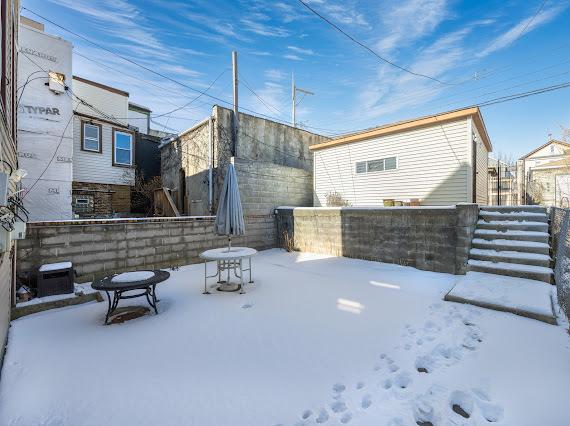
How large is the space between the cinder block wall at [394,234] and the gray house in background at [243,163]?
175 cm

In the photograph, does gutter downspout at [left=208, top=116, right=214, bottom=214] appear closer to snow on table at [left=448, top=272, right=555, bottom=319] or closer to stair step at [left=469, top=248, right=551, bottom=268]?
snow on table at [left=448, top=272, right=555, bottom=319]

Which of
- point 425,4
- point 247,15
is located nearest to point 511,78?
point 425,4

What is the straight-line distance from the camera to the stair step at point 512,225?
562 centimetres

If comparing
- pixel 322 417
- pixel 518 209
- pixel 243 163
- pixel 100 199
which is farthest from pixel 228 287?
pixel 100 199

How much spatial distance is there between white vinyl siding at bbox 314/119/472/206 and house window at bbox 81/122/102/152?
10385 mm

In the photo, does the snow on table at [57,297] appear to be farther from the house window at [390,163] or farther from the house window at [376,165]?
the house window at [390,163]

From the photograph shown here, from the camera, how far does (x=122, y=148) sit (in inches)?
500

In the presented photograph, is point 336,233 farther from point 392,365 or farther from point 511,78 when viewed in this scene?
point 511,78

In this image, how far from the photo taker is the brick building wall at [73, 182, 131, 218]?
11.4 metres

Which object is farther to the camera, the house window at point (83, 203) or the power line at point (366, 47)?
the house window at point (83, 203)

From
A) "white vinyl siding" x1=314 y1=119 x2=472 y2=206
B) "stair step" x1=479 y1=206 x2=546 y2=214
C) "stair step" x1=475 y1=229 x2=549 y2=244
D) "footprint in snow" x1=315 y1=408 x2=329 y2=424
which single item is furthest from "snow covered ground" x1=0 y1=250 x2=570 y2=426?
"white vinyl siding" x1=314 y1=119 x2=472 y2=206

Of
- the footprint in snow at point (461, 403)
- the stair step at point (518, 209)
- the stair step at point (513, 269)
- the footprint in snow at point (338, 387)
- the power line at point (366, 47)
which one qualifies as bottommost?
the footprint in snow at point (461, 403)

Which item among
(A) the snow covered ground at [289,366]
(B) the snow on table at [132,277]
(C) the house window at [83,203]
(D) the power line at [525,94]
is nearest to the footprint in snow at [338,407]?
(A) the snow covered ground at [289,366]

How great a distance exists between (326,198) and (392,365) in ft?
31.9
